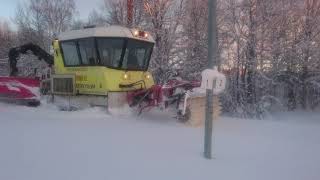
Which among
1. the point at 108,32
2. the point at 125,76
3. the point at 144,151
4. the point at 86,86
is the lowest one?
Answer: the point at 144,151

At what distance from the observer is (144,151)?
8.00 metres

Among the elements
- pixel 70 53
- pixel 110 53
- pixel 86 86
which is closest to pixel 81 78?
pixel 86 86

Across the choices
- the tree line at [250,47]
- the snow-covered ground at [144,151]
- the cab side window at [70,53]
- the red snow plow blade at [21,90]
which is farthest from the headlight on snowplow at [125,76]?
the tree line at [250,47]

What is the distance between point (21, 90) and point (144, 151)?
381 inches

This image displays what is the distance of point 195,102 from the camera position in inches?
488

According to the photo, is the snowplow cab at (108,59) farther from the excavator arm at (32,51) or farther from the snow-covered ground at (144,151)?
the excavator arm at (32,51)

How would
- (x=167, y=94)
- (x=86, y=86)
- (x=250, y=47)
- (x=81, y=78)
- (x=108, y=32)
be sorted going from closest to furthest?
(x=167, y=94) < (x=108, y=32) < (x=86, y=86) < (x=81, y=78) < (x=250, y=47)

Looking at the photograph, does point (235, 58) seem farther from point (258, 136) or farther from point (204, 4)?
point (258, 136)

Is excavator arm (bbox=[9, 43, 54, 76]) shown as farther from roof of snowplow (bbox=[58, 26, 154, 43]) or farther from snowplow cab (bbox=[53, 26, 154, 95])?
roof of snowplow (bbox=[58, 26, 154, 43])

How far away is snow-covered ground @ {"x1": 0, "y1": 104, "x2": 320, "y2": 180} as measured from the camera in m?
6.52

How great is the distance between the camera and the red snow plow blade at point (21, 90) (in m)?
16.2

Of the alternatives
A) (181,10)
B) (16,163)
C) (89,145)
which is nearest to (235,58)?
(181,10)

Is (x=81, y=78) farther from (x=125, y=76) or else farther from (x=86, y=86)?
(x=125, y=76)

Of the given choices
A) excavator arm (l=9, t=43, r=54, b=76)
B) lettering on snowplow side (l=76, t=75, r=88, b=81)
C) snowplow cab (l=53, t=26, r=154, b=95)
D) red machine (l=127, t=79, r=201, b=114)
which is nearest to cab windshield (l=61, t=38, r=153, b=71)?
snowplow cab (l=53, t=26, r=154, b=95)
